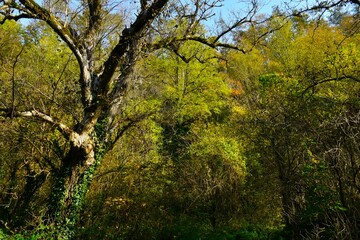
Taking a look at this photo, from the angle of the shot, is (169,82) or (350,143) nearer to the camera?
(350,143)

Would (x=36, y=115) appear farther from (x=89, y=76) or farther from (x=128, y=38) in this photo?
(x=128, y=38)

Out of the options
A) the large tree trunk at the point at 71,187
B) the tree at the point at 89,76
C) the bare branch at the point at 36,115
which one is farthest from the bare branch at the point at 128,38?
the large tree trunk at the point at 71,187

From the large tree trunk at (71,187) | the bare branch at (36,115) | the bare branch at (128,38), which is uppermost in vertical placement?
the bare branch at (128,38)

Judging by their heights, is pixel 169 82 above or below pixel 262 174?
above

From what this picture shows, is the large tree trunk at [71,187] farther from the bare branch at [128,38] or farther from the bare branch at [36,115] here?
the bare branch at [128,38]

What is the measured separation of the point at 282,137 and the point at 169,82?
11.4 meters

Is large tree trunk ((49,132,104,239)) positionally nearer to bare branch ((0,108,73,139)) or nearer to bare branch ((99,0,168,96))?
bare branch ((0,108,73,139))

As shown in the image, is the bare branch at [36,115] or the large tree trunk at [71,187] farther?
the large tree trunk at [71,187]

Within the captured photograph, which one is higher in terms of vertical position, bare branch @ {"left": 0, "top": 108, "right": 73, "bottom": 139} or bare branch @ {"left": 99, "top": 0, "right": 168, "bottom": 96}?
bare branch @ {"left": 99, "top": 0, "right": 168, "bottom": 96}

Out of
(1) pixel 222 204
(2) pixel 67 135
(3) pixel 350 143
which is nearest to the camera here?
(3) pixel 350 143

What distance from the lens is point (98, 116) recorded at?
792 cm

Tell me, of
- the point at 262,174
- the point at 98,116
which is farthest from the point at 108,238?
the point at 262,174

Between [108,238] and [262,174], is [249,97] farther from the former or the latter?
[108,238]

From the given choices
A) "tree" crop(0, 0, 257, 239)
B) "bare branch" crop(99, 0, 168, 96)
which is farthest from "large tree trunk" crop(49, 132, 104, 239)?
"bare branch" crop(99, 0, 168, 96)
